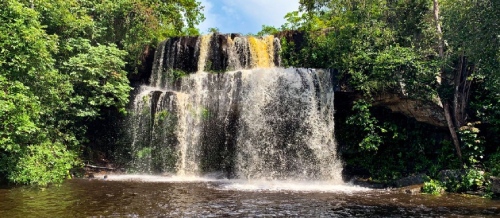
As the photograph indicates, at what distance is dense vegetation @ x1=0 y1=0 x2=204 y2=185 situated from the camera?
43.4ft

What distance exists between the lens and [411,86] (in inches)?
674

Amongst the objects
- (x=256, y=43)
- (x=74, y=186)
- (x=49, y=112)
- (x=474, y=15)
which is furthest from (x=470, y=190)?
(x=49, y=112)

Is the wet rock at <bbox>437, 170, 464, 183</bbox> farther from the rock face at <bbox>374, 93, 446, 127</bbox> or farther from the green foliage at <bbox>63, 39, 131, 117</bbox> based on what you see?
the green foliage at <bbox>63, 39, 131, 117</bbox>

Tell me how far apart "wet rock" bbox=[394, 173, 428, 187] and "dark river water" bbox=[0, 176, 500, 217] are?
2009mm

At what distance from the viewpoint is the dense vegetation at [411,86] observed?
1641 cm

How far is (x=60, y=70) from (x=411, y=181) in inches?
695

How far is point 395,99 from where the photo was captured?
1850 cm

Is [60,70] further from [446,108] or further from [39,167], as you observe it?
[446,108]

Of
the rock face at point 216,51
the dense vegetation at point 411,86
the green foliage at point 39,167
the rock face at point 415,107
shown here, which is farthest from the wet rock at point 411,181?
the green foliage at point 39,167

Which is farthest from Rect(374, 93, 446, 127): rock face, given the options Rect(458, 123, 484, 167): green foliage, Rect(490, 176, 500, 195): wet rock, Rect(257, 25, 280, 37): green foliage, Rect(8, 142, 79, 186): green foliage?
Rect(257, 25, 280, 37): green foliage

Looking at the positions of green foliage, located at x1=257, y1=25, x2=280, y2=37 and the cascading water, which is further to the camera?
green foliage, located at x1=257, y1=25, x2=280, y2=37

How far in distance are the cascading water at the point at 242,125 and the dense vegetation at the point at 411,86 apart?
1669 millimetres

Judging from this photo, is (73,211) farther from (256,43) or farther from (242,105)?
(256,43)

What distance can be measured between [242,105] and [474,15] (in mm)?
11420
